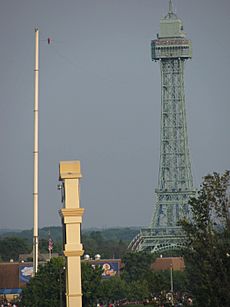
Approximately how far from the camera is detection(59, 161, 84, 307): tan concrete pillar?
124 ft

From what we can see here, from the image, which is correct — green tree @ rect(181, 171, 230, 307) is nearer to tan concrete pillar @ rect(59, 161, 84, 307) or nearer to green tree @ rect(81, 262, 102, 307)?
tan concrete pillar @ rect(59, 161, 84, 307)

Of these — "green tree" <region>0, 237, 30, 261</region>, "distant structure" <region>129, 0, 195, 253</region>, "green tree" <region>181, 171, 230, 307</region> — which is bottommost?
"green tree" <region>181, 171, 230, 307</region>

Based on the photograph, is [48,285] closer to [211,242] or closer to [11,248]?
[211,242]

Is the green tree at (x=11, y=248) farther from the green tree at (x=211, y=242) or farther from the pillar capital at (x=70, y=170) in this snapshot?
the pillar capital at (x=70, y=170)

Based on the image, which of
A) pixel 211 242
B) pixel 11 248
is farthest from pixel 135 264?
pixel 211 242

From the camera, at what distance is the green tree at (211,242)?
39.7m

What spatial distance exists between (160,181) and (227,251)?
5673 inches

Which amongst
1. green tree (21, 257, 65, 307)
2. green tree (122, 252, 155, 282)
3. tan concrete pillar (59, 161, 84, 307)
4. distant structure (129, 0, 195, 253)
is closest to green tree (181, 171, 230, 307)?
tan concrete pillar (59, 161, 84, 307)

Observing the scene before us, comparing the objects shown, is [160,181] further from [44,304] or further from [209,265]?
[209,265]

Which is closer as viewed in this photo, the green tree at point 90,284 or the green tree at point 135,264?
the green tree at point 90,284

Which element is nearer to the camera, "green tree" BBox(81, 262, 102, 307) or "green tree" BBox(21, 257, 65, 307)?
"green tree" BBox(21, 257, 65, 307)

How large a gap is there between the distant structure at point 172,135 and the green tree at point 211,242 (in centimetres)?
13098

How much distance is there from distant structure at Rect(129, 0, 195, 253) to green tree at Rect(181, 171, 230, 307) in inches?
5157

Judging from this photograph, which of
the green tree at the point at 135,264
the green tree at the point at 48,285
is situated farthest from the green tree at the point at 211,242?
the green tree at the point at 135,264
